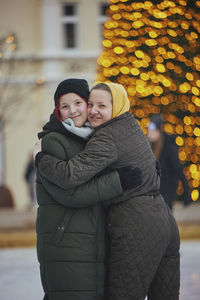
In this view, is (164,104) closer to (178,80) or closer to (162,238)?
(178,80)

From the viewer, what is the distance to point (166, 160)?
24.3 ft

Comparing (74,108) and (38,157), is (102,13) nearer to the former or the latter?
(74,108)

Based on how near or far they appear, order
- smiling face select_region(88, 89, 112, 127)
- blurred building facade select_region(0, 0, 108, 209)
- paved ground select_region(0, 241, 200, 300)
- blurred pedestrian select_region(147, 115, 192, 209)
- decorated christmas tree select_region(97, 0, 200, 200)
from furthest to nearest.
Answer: blurred building facade select_region(0, 0, 108, 209) → blurred pedestrian select_region(147, 115, 192, 209) → paved ground select_region(0, 241, 200, 300) → decorated christmas tree select_region(97, 0, 200, 200) → smiling face select_region(88, 89, 112, 127)

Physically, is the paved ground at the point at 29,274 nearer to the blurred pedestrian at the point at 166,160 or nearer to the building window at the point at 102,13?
the blurred pedestrian at the point at 166,160

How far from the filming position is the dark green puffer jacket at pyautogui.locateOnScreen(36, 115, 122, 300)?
348cm

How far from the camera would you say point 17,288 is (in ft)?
22.9

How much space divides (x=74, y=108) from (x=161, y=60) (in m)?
3.46

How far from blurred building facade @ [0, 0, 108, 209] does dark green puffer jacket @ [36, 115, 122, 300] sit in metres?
17.0

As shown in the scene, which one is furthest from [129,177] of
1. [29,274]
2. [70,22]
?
[70,22]

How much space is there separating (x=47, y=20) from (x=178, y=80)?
1407 centimetres

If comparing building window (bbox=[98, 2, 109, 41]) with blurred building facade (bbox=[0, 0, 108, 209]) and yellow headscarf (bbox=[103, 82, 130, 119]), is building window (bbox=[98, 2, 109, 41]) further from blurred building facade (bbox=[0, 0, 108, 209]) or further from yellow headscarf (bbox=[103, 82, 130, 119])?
yellow headscarf (bbox=[103, 82, 130, 119])

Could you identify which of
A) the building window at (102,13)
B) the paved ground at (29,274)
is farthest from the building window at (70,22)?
the paved ground at (29,274)

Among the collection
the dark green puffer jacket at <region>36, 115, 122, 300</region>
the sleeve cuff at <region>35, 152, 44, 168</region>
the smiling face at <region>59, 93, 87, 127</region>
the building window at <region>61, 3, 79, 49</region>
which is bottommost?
the dark green puffer jacket at <region>36, 115, 122, 300</region>

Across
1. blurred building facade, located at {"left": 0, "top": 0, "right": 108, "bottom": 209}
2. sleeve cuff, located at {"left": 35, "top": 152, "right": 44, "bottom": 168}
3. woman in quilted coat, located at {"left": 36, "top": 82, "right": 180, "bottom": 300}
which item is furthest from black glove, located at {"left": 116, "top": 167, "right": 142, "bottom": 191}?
blurred building facade, located at {"left": 0, "top": 0, "right": 108, "bottom": 209}
